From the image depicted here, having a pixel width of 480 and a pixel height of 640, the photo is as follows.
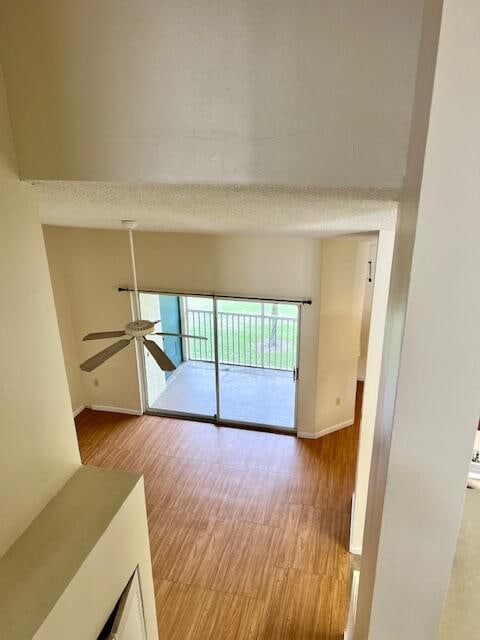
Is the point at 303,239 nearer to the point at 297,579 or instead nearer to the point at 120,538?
the point at 297,579

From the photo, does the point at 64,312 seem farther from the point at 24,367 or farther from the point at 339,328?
the point at 24,367

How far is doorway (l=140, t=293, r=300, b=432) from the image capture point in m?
5.83

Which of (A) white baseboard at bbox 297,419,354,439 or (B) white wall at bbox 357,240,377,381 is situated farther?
(B) white wall at bbox 357,240,377,381

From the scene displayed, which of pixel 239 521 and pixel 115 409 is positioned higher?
pixel 115 409

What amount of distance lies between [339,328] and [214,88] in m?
4.20

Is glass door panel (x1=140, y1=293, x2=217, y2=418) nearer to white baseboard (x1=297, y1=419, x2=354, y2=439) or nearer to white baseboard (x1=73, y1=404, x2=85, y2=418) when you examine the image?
white baseboard (x1=73, y1=404, x2=85, y2=418)

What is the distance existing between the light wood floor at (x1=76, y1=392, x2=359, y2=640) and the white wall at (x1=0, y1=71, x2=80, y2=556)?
2.33 meters

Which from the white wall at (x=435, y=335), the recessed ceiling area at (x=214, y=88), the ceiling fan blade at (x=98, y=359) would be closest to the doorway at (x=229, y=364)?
the ceiling fan blade at (x=98, y=359)

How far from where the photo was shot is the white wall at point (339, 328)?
479 centimetres

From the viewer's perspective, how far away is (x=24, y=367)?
1.52 metres

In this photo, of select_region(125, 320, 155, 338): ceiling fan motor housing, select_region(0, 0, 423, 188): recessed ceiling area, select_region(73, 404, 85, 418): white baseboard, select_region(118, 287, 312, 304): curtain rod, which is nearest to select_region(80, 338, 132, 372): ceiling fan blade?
select_region(125, 320, 155, 338): ceiling fan motor housing

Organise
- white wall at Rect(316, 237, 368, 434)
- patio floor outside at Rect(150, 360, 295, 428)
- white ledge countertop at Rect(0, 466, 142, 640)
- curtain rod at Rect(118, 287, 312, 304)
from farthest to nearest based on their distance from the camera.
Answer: patio floor outside at Rect(150, 360, 295, 428), curtain rod at Rect(118, 287, 312, 304), white wall at Rect(316, 237, 368, 434), white ledge countertop at Rect(0, 466, 142, 640)

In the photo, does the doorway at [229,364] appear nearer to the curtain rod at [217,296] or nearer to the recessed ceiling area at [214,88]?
the curtain rod at [217,296]

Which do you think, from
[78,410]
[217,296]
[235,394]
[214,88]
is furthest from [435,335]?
[78,410]
